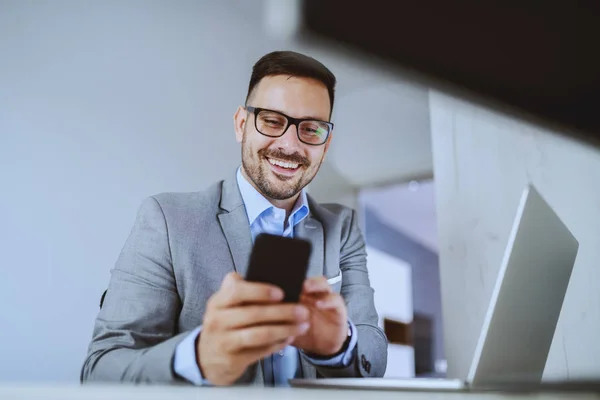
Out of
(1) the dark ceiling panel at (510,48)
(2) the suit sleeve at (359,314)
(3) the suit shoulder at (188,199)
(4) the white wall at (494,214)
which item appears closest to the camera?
(1) the dark ceiling panel at (510,48)

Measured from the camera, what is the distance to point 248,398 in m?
0.55

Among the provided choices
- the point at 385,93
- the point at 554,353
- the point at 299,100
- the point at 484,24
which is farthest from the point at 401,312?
the point at 484,24

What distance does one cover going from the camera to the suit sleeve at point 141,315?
920 mm

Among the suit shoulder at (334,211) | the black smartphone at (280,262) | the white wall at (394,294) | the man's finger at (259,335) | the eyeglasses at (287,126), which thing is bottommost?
the white wall at (394,294)

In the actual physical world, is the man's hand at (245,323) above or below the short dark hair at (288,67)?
below

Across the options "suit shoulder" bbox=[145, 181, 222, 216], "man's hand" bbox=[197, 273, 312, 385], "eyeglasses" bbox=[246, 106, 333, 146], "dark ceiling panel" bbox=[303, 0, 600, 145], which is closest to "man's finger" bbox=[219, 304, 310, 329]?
"man's hand" bbox=[197, 273, 312, 385]

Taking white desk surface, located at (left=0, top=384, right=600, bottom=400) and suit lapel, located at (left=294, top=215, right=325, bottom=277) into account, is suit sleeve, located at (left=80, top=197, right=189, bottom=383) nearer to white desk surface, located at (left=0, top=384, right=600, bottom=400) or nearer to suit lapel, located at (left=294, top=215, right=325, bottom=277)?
white desk surface, located at (left=0, top=384, right=600, bottom=400)

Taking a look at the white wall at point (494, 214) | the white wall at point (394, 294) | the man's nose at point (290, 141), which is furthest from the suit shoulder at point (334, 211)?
the white wall at point (394, 294)

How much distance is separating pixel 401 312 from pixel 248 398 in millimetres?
6105

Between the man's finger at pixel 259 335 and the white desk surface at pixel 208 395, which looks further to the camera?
the man's finger at pixel 259 335

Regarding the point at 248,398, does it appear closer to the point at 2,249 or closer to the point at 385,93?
the point at 2,249

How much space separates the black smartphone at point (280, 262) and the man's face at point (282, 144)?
956 mm

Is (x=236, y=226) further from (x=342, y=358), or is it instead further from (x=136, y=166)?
(x=136, y=166)

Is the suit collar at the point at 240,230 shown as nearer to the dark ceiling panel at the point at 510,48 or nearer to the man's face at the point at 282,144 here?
the man's face at the point at 282,144
